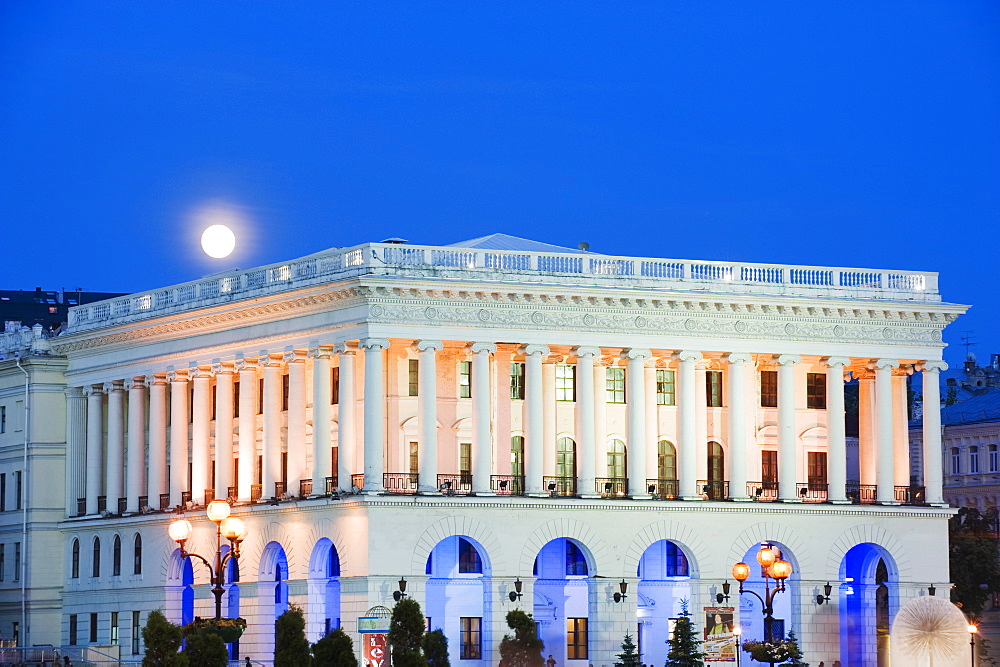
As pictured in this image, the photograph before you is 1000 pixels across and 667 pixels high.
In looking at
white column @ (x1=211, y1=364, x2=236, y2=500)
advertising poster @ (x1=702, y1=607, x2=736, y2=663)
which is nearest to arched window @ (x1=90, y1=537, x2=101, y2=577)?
white column @ (x1=211, y1=364, x2=236, y2=500)

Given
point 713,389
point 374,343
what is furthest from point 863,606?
point 374,343

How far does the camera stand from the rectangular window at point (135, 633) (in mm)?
101000

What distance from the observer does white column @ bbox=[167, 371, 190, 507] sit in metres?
101

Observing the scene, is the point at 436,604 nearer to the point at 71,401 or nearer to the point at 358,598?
the point at 358,598

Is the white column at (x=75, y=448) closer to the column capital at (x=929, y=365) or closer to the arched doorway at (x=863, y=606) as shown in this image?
the arched doorway at (x=863, y=606)

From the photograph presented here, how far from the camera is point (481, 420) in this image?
9094cm

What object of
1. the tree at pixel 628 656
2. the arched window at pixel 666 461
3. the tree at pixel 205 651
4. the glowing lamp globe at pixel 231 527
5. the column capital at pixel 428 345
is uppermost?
the column capital at pixel 428 345

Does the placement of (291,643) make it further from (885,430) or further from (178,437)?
(885,430)

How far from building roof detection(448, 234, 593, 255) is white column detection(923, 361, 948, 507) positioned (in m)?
14.8

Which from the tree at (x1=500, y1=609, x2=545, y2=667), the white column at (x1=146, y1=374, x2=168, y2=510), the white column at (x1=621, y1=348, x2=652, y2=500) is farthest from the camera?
the white column at (x1=146, y1=374, x2=168, y2=510)

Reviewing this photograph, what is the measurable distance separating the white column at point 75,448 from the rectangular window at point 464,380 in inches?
843

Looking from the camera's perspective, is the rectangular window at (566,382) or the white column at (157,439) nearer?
the rectangular window at (566,382)

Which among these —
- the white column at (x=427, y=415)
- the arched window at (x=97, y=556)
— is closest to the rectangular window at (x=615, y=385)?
the white column at (x=427, y=415)

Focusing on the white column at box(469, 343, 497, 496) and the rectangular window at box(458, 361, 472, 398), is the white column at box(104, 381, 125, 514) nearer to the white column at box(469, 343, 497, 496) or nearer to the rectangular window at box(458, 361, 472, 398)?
the rectangular window at box(458, 361, 472, 398)
